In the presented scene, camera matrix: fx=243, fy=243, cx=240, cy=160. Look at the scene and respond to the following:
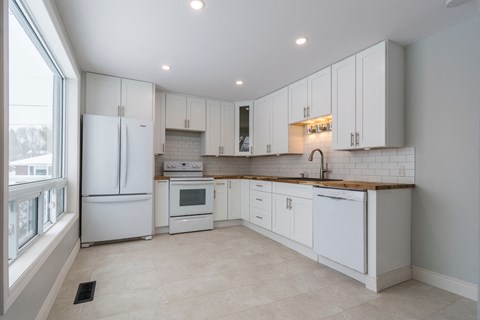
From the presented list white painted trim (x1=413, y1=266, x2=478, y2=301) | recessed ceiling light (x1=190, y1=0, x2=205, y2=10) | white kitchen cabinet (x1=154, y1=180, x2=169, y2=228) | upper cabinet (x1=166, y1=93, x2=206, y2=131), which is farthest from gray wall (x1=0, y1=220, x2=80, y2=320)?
white painted trim (x1=413, y1=266, x2=478, y2=301)

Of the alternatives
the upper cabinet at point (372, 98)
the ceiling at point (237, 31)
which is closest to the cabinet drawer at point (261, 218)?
the upper cabinet at point (372, 98)

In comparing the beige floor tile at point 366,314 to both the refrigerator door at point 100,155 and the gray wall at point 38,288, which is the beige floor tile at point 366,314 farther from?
the refrigerator door at point 100,155

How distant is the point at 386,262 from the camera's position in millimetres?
2273

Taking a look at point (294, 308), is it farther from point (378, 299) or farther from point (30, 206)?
point (30, 206)

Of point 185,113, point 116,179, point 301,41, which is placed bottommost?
point 116,179

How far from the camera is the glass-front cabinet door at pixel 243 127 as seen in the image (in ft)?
16.0

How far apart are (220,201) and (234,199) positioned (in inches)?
10.9

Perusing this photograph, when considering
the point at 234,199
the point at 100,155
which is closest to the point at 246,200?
the point at 234,199

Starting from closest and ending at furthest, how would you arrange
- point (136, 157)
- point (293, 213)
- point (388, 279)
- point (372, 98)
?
point (388, 279), point (372, 98), point (293, 213), point (136, 157)

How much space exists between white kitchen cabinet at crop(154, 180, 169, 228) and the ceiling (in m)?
1.75

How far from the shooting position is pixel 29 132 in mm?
1893

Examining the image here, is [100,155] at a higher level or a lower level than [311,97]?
lower

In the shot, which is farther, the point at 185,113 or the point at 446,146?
the point at 185,113

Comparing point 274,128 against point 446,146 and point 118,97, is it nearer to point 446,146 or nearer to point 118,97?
point 446,146
